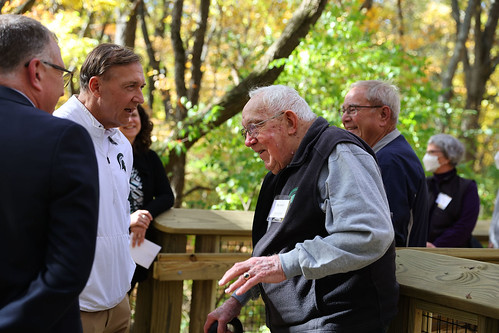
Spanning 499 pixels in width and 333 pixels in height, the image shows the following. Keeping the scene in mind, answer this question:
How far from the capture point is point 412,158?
120 inches

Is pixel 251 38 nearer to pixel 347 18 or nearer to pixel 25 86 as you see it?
pixel 347 18

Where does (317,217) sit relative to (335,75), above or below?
below

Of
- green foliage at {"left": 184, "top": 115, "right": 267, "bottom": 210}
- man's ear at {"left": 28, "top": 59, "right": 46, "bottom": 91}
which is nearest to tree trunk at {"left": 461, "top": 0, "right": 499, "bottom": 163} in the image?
green foliage at {"left": 184, "top": 115, "right": 267, "bottom": 210}

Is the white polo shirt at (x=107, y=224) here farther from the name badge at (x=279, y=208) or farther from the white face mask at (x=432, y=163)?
the white face mask at (x=432, y=163)

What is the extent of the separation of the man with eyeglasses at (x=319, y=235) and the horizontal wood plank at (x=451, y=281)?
112mm

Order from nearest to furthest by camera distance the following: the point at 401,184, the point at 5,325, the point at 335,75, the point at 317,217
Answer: the point at 5,325
the point at 317,217
the point at 401,184
the point at 335,75

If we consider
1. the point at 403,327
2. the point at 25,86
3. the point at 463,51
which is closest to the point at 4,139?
the point at 25,86

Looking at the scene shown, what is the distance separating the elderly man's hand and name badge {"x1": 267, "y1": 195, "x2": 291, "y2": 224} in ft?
0.72

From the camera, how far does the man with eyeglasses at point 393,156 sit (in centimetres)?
288

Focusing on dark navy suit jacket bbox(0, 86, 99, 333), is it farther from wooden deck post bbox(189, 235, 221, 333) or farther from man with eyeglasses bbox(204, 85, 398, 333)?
wooden deck post bbox(189, 235, 221, 333)

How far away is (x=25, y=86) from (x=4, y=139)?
0.74ft

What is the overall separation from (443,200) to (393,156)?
211 cm

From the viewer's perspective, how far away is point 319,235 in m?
2.05

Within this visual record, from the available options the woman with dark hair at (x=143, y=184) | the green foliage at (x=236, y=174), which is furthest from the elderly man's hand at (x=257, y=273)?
the green foliage at (x=236, y=174)
